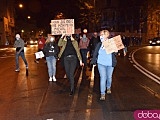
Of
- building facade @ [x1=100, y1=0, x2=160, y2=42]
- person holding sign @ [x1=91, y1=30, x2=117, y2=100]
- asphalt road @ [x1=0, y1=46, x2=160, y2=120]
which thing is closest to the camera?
asphalt road @ [x1=0, y1=46, x2=160, y2=120]

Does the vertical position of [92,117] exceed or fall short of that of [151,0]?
it falls short

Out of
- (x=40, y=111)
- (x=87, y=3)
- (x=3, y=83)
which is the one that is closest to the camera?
(x=40, y=111)

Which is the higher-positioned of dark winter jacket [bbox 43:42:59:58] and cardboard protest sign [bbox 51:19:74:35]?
cardboard protest sign [bbox 51:19:74:35]

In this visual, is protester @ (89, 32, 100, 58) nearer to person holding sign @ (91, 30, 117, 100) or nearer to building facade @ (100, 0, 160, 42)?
person holding sign @ (91, 30, 117, 100)

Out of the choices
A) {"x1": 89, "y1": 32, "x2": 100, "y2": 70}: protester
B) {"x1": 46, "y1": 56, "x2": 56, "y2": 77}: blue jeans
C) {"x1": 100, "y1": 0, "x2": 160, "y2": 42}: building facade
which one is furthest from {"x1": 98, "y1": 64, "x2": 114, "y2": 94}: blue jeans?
{"x1": 100, "y1": 0, "x2": 160, "y2": 42}: building facade

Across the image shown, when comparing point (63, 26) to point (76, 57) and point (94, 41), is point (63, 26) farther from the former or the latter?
point (94, 41)

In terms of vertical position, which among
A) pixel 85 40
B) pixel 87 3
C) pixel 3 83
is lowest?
pixel 3 83

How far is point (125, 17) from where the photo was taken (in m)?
69.6

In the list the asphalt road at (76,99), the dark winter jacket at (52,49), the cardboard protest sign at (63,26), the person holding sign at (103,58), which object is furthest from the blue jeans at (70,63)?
the dark winter jacket at (52,49)

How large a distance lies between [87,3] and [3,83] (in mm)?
46750

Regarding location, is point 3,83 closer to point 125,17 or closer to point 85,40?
point 85,40

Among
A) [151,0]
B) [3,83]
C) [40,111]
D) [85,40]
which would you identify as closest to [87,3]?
[151,0]

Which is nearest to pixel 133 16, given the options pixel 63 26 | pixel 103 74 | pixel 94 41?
pixel 94 41

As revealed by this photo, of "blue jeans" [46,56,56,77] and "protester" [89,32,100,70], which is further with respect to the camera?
"protester" [89,32,100,70]
